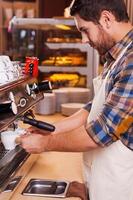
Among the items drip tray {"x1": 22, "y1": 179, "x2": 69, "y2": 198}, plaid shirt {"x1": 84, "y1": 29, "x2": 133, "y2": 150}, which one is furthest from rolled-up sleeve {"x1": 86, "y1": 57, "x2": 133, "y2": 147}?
drip tray {"x1": 22, "y1": 179, "x2": 69, "y2": 198}

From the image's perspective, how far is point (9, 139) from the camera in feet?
4.42

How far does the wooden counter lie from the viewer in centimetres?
134

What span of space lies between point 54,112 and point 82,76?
1.32 ft

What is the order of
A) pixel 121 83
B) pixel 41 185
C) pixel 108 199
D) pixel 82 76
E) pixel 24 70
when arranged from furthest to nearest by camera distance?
pixel 82 76 < pixel 24 70 < pixel 41 185 < pixel 108 199 < pixel 121 83

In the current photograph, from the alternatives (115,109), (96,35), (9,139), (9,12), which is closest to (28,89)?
(9,139)

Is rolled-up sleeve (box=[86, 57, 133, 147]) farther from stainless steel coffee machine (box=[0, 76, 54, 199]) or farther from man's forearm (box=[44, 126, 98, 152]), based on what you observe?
stainless steel coffee machine (box=[0, 76, 54, 199])

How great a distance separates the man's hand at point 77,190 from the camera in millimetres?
1263

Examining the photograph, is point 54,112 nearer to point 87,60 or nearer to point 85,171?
point 87,60

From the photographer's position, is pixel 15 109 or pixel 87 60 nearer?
pixel 15 109

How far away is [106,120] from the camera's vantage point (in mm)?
Answer: 1128

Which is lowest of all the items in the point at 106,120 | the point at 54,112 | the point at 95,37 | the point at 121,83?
the point at 54,112

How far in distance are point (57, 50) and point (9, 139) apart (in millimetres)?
1518

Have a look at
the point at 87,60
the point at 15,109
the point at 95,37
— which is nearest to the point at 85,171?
the point at 15,109

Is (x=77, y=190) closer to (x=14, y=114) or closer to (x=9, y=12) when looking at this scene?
(x=14, y=114)
